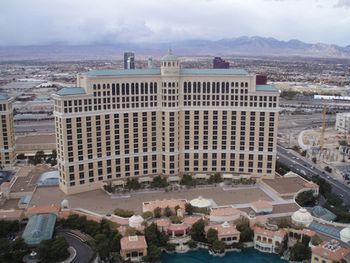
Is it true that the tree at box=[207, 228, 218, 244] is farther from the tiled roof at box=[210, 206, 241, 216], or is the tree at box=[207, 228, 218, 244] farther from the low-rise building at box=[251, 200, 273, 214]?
the low-rise building at box=[251, 200, 273, 214]

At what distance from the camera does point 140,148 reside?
77000 millimetres

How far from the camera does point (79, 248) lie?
177ft

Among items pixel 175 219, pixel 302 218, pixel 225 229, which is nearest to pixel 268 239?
pixel 225 229

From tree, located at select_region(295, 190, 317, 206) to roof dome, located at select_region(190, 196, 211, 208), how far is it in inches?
624

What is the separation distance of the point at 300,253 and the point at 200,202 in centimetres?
1786

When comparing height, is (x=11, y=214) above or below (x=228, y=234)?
above

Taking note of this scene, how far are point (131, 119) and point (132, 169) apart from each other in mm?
9323

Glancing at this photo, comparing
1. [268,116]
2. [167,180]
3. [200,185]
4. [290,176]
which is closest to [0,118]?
[167,180]

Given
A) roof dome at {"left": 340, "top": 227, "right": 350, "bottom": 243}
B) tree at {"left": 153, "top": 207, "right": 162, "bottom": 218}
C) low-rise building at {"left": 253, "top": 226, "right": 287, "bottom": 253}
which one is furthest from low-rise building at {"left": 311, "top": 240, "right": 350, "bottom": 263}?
tree at {"left": 153, "top": 207, "right": 162, "bottom": 218}

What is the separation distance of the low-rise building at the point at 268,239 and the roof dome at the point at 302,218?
3821 mm

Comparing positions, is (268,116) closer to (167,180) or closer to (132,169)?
(167,180)

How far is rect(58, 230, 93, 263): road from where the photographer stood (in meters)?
51.3

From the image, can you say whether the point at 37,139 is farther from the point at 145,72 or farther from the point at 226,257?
the point at 226,257

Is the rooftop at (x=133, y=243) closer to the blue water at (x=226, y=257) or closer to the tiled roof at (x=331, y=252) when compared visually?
the blue water at (x=226, y=257)
